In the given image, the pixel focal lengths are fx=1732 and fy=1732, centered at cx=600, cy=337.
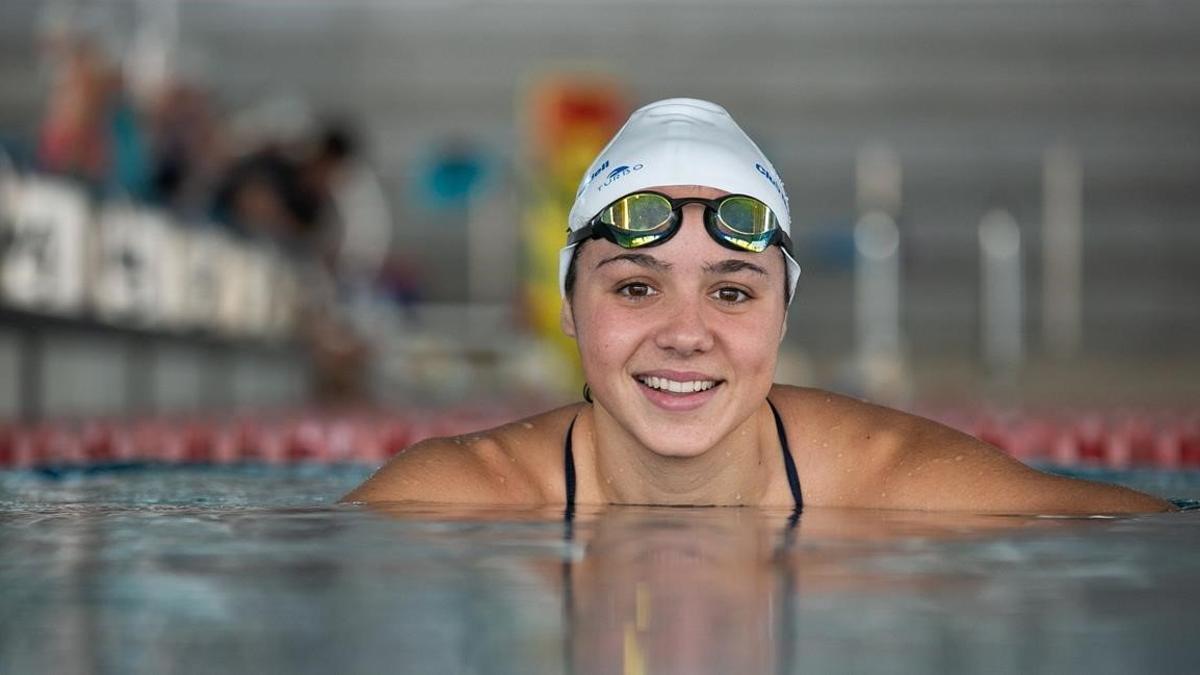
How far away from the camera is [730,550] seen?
2.74 m

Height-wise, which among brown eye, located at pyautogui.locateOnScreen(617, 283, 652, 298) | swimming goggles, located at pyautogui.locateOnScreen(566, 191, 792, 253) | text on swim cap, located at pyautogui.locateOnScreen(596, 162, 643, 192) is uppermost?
text on swim cap, located at pyautogui.locateOnScreen(596, 162, 643, 192)

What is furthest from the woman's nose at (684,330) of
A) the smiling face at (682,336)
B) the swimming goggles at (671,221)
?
the swimming goggles at (671,221)

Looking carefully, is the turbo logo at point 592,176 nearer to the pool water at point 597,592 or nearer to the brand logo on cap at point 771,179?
the brand logo on cap at point 771,179

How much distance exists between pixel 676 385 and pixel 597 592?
1.01 m

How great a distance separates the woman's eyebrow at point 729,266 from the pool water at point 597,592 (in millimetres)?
476

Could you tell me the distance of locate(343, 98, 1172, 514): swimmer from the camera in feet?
10.6

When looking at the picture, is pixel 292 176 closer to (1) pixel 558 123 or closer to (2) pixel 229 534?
(1) pixel 558 123

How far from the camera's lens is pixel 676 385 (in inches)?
127

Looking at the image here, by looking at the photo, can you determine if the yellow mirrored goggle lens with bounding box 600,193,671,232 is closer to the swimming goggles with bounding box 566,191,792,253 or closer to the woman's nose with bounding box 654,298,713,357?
the swimming goggles with bounding box 566,191,792,253

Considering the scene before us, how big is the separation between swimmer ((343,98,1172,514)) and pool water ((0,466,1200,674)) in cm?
15

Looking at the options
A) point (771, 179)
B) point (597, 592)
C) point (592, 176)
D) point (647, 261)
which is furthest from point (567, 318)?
point (597, 592)

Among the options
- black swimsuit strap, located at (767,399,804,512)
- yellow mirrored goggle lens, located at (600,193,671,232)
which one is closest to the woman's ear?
yellow mirrored goggle lens, located at (600,193,671,232)

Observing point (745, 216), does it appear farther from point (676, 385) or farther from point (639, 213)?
point (676, 385)

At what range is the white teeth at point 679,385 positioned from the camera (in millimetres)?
3223
